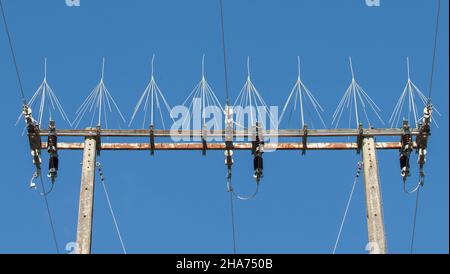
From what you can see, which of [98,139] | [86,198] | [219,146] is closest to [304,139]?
[219,146]

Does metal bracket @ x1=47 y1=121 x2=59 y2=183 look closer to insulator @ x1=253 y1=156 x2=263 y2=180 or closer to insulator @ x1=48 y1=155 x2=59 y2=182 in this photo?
insulator @ x1=48 y1=155 x2=59 y2=182

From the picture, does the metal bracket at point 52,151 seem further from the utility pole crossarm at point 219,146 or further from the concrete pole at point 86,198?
the concrete pole at point 86,198

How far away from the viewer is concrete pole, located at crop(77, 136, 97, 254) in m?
31.8

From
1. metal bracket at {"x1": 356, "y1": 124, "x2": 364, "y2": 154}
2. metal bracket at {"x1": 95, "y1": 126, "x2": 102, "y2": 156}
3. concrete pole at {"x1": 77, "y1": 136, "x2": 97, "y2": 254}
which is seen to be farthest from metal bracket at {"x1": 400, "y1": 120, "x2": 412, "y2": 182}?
concrete pole at {"x1": 77, "y1": 136, "x2": 97, "y2": 254}

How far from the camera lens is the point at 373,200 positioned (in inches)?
1275

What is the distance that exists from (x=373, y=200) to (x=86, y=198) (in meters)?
6.13

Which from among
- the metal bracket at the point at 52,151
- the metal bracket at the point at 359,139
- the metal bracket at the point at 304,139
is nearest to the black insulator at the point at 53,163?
the metal bracket at the point at 52,151

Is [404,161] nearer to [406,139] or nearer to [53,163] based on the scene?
[406,139]

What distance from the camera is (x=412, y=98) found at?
114ft

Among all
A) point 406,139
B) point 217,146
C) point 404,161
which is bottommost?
point 404,161

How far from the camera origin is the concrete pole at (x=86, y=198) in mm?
31828
